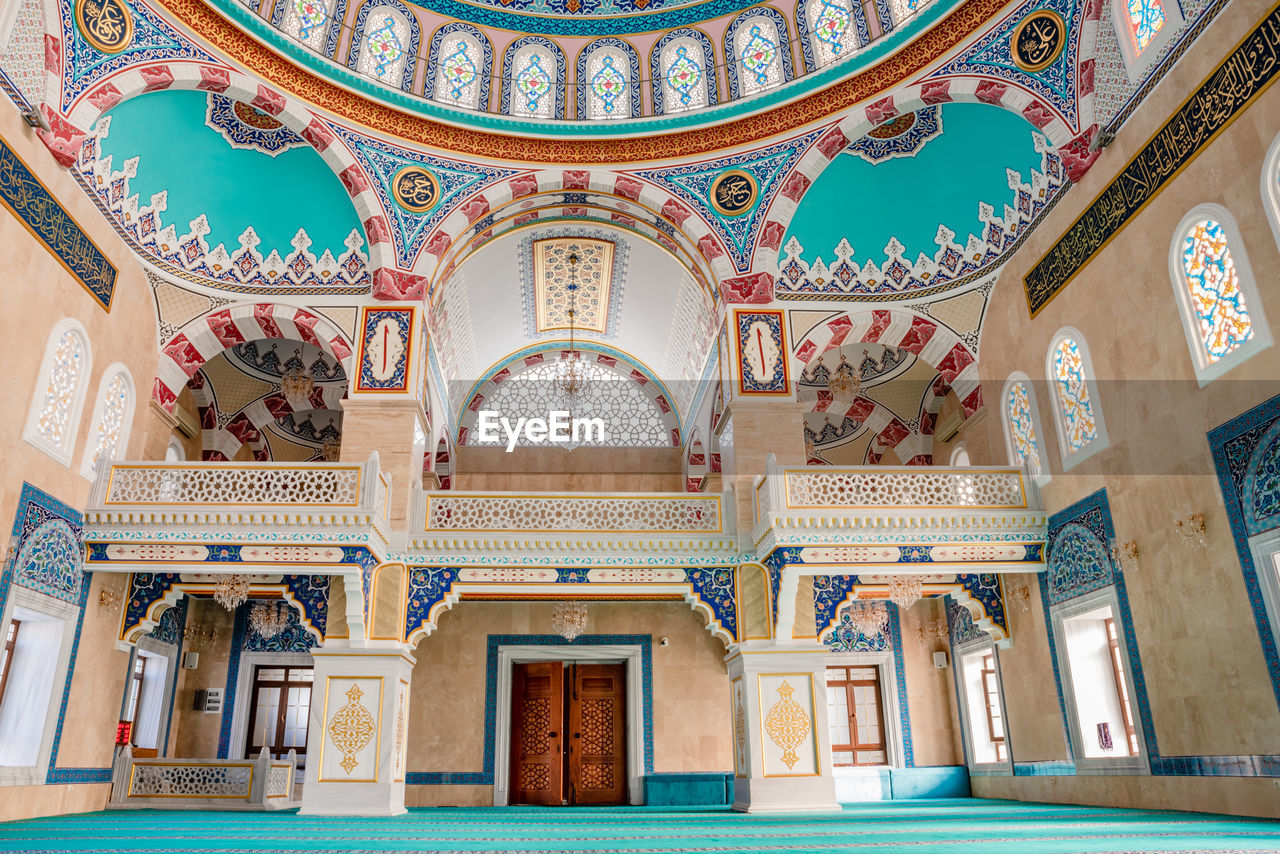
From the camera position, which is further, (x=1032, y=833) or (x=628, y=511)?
(x=628, y=511)

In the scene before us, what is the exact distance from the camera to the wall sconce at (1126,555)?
7043mm

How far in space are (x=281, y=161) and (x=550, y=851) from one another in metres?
7.85

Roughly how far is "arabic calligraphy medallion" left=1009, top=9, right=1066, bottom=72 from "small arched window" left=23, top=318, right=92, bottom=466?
886cm

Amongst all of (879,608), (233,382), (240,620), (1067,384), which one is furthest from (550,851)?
(233,382)

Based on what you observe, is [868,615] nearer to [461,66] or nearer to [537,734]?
[537,734]

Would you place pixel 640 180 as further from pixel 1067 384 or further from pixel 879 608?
pixel 879 608

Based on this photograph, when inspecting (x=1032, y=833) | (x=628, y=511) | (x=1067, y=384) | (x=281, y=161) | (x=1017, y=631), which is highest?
(x=281, y=161)

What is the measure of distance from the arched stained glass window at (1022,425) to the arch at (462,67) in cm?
657

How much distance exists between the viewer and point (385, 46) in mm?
9742

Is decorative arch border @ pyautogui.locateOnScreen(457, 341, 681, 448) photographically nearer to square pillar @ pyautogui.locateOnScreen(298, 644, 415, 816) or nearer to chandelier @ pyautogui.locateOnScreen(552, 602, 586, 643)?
chandelier @ pyautogui.locateOnScreen(552, 602, 586, 643)

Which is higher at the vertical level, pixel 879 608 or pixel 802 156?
pixel 802 156

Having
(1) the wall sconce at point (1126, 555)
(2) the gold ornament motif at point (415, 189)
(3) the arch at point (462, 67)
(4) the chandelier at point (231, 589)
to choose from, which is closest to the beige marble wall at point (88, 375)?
(4) the chandelier at point (231, 589)

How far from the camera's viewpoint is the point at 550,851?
3.96 meters

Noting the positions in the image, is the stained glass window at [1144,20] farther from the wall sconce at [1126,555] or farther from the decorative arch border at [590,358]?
the decorative arch border at [590,358]
